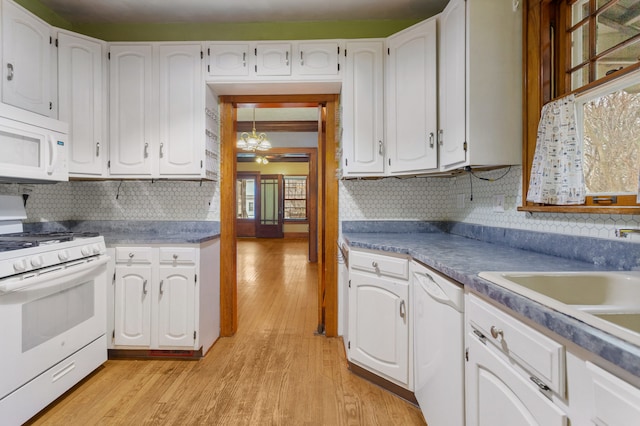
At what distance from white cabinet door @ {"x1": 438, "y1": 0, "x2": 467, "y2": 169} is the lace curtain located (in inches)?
14.3

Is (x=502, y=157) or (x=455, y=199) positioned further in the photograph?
(x=455, y=199)

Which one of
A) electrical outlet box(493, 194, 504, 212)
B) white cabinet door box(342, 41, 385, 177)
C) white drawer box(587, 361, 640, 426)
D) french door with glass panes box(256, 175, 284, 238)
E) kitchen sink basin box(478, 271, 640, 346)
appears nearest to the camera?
white drawer box(587, 361, 640, 426)

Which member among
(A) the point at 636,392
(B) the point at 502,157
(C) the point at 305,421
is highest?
(B) the point at 502,157

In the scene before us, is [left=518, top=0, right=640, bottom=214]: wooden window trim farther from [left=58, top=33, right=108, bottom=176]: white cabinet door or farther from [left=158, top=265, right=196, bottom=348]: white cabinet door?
[left=58, top=33, right=108, bottom=176]: white cabinet door

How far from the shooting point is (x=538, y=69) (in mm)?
1613

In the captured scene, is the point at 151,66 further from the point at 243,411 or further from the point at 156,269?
the point at 243,411

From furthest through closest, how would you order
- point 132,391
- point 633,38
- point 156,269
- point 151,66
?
point 151,66
point 156,269
point 132,391
point 633,38

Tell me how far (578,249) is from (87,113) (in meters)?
3.16

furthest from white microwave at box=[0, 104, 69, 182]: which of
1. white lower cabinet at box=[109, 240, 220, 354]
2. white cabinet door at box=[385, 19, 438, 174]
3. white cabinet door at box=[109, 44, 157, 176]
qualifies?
white cabinet door at box=[385, 19, 438, 174]

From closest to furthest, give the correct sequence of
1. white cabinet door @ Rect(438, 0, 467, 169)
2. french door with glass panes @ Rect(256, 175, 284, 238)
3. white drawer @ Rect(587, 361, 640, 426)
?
white drawer @ Rect(587, 361, 640, 426) → white cabinet door @ Rect(438, 0, 467, 169) → french door with glass panes @ Rect(256, 175, 284, 238)

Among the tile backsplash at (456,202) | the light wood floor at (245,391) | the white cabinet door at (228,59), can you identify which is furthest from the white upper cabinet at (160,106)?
the light wood floor at (245,391)

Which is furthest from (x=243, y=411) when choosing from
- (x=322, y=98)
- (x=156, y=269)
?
(x=322, y=98)

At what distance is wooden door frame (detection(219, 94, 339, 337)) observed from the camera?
2666 mm

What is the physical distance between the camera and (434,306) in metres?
1.39
